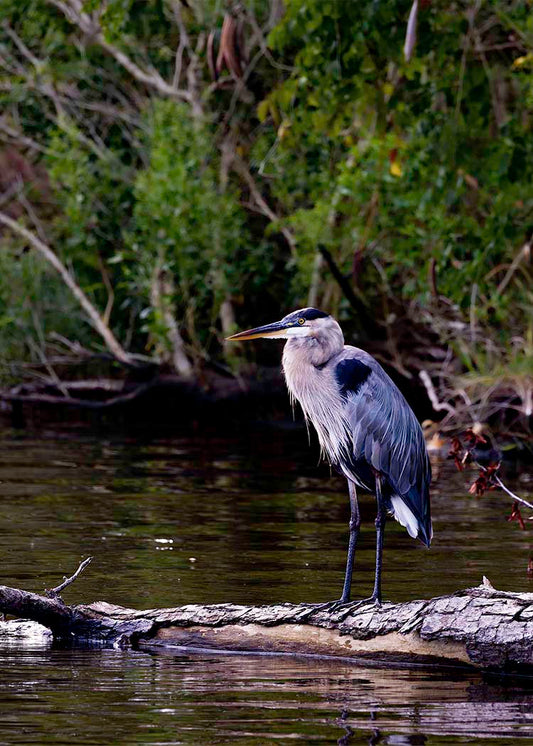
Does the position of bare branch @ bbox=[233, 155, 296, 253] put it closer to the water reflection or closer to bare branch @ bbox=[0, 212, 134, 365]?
bare branch @ bbox=[0, 212, 134, 365]

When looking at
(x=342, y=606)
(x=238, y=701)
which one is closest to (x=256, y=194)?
(x=342, y=606)

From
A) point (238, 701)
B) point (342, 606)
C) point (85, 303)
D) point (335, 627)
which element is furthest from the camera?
point (85, 303)

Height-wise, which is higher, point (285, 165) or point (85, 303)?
point (285, 165)

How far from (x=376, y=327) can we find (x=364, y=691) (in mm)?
13119

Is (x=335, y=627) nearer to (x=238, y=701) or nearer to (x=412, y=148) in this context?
(x=238, y=701)

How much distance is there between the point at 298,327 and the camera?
686 centimetres

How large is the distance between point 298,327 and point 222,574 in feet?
6.77

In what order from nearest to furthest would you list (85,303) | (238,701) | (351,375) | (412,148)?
(238,701), (351,375), (412,148), (85,303)

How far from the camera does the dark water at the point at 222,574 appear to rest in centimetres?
491

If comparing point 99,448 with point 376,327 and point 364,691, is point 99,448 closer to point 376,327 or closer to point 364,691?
point 376,327

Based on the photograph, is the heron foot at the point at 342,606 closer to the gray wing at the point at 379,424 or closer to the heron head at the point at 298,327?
the gray wing at the point at 379,424

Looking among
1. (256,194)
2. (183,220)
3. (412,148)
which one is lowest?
(183,220)

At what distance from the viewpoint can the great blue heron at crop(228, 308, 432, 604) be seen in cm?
680

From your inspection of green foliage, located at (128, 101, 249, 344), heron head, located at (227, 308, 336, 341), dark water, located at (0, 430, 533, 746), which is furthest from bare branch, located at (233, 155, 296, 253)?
heron head, located at (227, 308, 336, 341)
